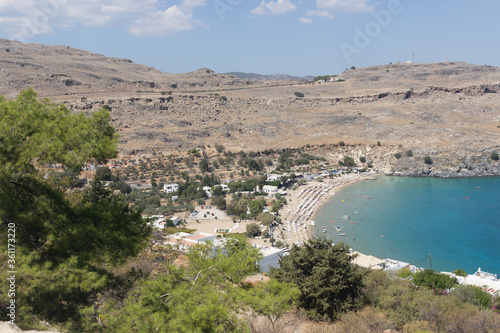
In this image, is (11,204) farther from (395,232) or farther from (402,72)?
(402,72)

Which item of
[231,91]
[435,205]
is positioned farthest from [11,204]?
[231,91]

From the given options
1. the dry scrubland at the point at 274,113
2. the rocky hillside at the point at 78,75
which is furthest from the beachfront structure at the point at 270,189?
the rocky hillside at the point at 78,75

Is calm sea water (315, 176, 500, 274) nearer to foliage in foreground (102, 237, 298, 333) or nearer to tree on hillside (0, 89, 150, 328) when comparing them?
foliage in foreground (102, 237, 298, 333)

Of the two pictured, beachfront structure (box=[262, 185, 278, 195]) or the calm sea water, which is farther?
beachfront structure (box=[262, 185, 278, 195])

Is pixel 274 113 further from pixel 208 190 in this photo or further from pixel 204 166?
pixel 208 190

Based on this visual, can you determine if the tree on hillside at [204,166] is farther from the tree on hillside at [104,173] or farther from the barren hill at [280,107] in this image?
the tree on hillside at [104,173]

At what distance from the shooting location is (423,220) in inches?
1332

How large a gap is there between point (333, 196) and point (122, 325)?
36.4 m

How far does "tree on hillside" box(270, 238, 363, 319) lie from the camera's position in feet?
29.7

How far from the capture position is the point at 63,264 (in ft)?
19.8

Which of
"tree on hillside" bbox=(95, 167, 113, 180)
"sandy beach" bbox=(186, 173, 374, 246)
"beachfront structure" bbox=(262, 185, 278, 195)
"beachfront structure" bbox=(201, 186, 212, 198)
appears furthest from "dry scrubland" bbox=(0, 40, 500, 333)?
"beachfront structure" bbox=(262, 185, 278, 195)

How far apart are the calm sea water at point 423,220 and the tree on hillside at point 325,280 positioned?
1800 centimetres

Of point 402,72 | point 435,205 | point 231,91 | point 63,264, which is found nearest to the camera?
point 63,264

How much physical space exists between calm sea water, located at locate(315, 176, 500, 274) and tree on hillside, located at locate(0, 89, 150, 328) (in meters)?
23.4
